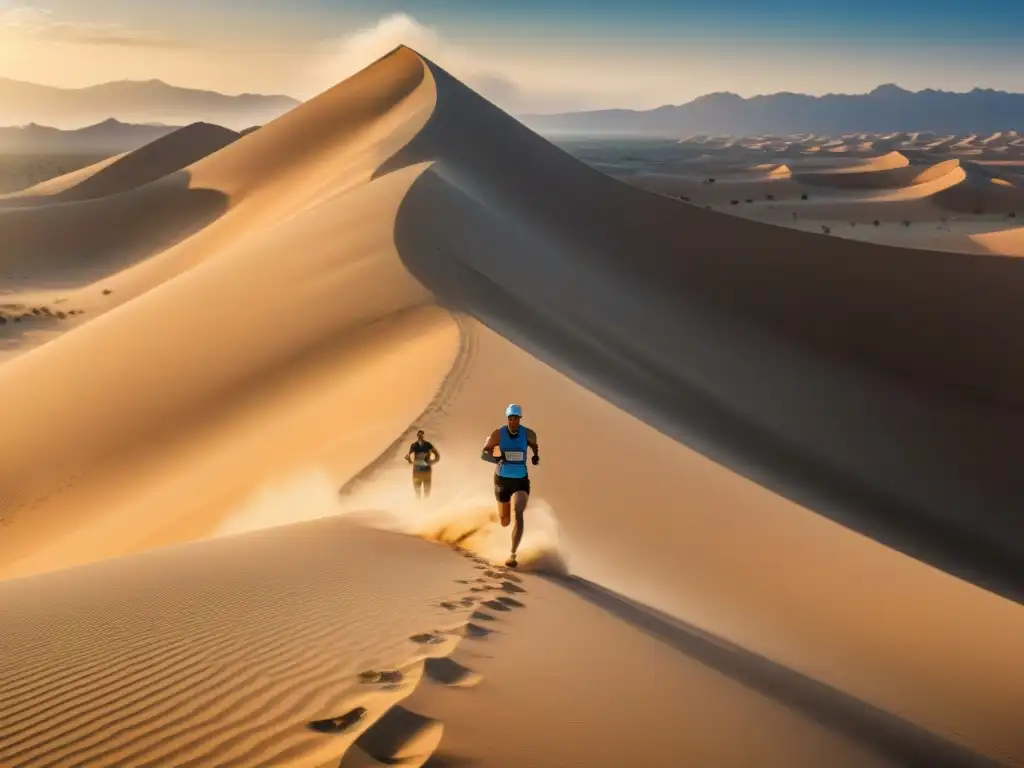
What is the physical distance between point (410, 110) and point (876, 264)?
2479 cm

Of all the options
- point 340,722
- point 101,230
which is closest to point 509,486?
point 340,722

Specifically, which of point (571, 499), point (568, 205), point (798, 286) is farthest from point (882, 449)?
point (568, 205)

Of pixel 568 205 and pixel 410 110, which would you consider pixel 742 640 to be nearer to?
pixel 568 205

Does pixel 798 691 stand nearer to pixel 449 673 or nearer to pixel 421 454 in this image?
pixel 449 673

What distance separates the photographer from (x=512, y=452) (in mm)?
6898

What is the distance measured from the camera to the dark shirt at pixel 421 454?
27.1 feet

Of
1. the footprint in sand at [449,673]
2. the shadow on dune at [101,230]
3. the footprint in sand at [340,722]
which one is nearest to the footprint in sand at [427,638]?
the footprint in sand at [449,673]

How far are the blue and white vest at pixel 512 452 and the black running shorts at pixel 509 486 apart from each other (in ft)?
0.11

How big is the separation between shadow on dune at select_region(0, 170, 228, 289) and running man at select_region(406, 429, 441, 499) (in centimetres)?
3358

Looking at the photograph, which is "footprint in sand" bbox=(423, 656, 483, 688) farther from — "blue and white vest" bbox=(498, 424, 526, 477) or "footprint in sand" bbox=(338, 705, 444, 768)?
"blue and white vest" bbox=(498, 424, 526, 477)

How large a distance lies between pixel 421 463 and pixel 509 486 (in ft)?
5.31

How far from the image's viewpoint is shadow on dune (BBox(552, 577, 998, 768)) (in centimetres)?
521

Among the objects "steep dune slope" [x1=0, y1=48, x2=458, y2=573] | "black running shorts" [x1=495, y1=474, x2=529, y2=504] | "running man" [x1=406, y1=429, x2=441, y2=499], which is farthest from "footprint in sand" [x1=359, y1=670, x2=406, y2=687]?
"steep dune slope" [x1=0, y1=48, x2=458, y2=573]

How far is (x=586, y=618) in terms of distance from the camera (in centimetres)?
559
